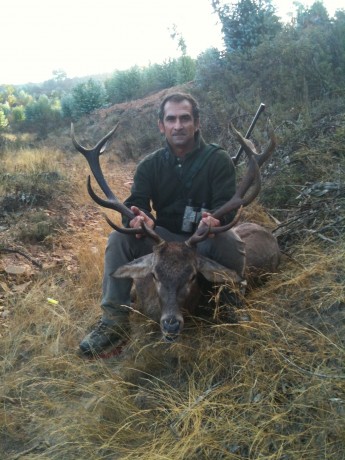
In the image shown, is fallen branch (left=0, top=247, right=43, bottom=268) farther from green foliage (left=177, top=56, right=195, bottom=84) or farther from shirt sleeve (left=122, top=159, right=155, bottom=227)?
green foliage (left=177, top=56, right=195, bottom=84)

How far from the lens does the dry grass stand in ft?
7.53

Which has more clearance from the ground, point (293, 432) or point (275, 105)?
point (275, 105)

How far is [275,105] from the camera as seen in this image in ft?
28.1

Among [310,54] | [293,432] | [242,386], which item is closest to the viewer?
[293,432]

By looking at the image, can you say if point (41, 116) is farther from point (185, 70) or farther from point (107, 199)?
point (107, 199)

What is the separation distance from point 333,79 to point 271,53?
2.31 meters

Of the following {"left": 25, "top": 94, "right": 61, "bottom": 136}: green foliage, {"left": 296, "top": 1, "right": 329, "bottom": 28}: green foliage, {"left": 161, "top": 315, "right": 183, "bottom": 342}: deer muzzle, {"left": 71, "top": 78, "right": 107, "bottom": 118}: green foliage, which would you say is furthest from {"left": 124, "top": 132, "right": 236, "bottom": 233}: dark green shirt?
{"left": 25, "top": 94, "right": 61, "bottom": 136}: green foliage

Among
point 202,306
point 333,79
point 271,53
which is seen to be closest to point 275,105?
point 333,79

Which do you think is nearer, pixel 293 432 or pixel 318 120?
pixel 293 432

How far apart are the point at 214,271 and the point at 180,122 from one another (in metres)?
1.56

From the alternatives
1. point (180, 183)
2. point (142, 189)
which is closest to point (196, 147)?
point (180, 183)

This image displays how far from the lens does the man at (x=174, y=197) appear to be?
3924 millimetres

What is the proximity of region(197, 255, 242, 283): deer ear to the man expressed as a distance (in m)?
0.24

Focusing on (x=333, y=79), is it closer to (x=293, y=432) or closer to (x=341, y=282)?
(x=341, y=282)
